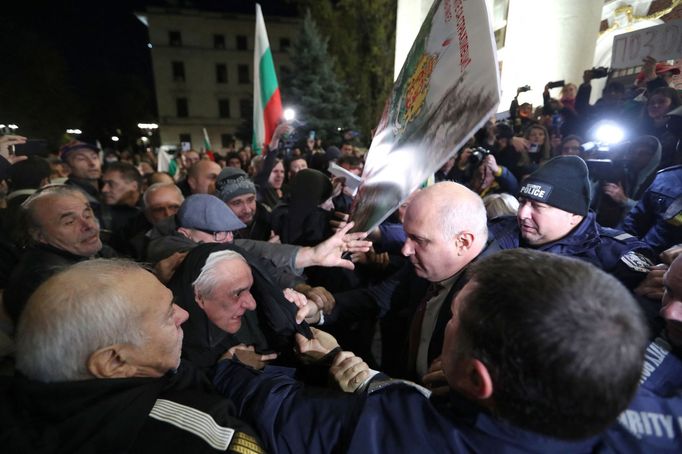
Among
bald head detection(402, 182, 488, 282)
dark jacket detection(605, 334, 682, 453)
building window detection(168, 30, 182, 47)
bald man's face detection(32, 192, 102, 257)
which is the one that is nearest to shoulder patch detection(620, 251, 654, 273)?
bald head detection(402, 182, 488, 282)

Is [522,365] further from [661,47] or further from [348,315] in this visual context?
[661,47]

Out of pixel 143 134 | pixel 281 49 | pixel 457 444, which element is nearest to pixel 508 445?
pixel 457 444

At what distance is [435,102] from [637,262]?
169 centimetres

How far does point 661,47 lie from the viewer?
4.00 meters

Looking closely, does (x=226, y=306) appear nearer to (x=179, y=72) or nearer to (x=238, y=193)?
(x=238, y=193)

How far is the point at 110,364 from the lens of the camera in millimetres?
1099

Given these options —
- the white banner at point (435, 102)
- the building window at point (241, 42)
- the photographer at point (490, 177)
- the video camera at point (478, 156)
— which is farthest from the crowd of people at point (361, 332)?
the building window at point (241, 42)

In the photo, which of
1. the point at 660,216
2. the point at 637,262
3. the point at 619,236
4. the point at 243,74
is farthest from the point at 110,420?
the point at 243,74

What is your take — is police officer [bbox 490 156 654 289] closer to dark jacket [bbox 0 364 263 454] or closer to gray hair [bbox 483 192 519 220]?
gray hair [bbox 483 192 519 220]

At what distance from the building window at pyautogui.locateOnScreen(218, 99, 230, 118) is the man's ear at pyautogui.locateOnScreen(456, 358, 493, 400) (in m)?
47.2

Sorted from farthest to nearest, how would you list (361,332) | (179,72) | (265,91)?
(179,72) < (265,91) < (361,332)

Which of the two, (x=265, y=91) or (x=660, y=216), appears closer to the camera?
(x=660, y=216)

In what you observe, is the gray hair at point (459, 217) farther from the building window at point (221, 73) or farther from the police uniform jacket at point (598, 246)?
the building window at point (221, 73)

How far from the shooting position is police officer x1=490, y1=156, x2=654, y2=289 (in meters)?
2.32
